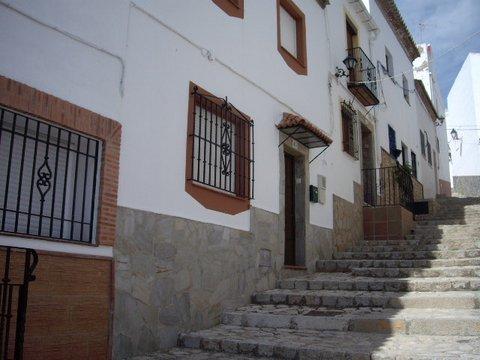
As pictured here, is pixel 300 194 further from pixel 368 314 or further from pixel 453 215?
pixel 453 215

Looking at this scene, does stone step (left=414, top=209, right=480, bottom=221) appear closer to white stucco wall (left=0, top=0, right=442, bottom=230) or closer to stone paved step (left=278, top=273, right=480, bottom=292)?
white stucco wall (left=0, top=0, right=442, bottom=230)

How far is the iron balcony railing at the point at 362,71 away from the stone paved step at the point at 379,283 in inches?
211

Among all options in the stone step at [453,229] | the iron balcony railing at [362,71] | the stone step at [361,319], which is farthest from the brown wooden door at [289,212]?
the iron balcony railing at [362,71]

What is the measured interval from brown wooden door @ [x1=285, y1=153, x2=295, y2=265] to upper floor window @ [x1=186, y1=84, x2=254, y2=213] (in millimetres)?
1517

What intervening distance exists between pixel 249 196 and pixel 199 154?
47.2 inches

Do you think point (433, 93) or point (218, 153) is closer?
point (218, 153)

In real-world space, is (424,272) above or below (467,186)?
below

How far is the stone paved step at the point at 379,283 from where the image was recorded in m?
6.01

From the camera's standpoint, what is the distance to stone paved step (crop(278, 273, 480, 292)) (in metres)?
6.01

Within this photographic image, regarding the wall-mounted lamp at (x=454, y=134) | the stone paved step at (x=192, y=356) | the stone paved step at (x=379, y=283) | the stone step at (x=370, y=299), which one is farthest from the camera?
the wall-mounted lamp at (x=454, y=134)

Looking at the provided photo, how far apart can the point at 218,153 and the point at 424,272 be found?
10.8ft

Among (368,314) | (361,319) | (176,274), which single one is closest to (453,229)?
(368,314)

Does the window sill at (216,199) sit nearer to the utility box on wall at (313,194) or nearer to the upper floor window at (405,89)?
the utility box on wall at (313,194)

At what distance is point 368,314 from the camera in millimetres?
5387
